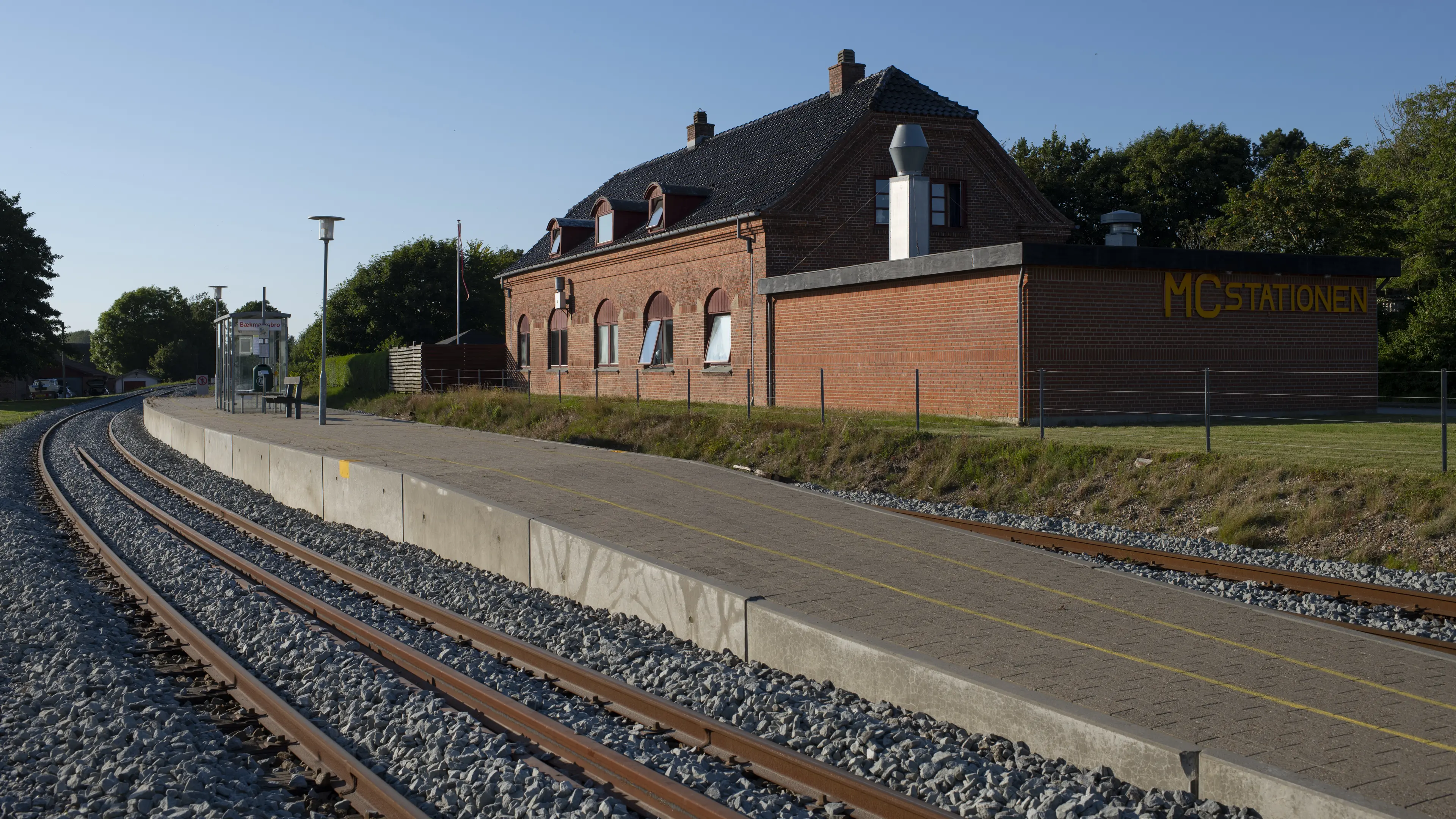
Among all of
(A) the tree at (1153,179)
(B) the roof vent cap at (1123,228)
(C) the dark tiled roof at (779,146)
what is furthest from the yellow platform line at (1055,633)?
(A) the tree at (1153,179)

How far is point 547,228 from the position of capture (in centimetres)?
4278

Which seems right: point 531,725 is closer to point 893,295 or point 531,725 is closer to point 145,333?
point 893,295

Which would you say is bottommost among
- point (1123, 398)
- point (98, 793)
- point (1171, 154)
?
point (98, 793)

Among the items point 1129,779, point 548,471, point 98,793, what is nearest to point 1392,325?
point 548,471

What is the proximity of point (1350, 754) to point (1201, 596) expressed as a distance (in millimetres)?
3458

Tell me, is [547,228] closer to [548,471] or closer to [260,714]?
[548,471]

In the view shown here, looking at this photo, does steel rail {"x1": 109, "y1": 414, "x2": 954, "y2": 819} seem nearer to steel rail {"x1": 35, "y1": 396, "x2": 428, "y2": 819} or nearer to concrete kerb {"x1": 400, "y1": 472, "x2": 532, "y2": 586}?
concrete kerb {"x1": 400, "y1": 472, "x2": 532, "y2": 586}

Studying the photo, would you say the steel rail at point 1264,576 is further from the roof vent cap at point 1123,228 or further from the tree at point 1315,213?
the tree at point 1315,213

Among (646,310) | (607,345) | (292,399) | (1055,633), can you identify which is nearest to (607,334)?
(607,345)

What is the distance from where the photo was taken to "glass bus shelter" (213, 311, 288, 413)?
3497 centimetres

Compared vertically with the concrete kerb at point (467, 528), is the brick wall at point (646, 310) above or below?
above

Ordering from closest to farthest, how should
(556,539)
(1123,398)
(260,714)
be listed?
(260,714) → (556,539) → (1123,398)

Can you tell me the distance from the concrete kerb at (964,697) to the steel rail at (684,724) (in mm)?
916

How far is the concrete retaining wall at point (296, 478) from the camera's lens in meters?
17.7
